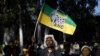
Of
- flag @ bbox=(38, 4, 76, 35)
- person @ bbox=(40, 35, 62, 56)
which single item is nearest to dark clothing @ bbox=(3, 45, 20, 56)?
flag @ bbox=(38, 4, 76, 35)

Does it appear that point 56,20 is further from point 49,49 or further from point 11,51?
point 11,51

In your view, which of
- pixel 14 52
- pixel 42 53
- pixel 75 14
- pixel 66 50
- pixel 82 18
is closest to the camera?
pixel 42 53

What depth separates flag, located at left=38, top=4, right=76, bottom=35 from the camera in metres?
11.4

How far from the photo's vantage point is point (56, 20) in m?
11.6

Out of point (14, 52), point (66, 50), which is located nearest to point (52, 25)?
point (66, 50)

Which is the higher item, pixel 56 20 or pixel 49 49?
pixel 49 49

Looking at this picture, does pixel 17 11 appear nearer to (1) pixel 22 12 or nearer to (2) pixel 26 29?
(1) pixel 22 12

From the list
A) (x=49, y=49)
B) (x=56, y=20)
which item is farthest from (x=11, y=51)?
(x=49, y=49)

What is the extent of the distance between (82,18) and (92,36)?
9.39m

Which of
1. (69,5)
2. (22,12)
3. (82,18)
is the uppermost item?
(22,12)

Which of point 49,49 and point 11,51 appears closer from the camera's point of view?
point 49,49

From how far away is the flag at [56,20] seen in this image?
11.4 metres

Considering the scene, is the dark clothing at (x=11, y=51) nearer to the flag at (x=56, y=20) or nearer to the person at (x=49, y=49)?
the flag at (x=56, y=20)

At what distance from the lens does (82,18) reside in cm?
3991
